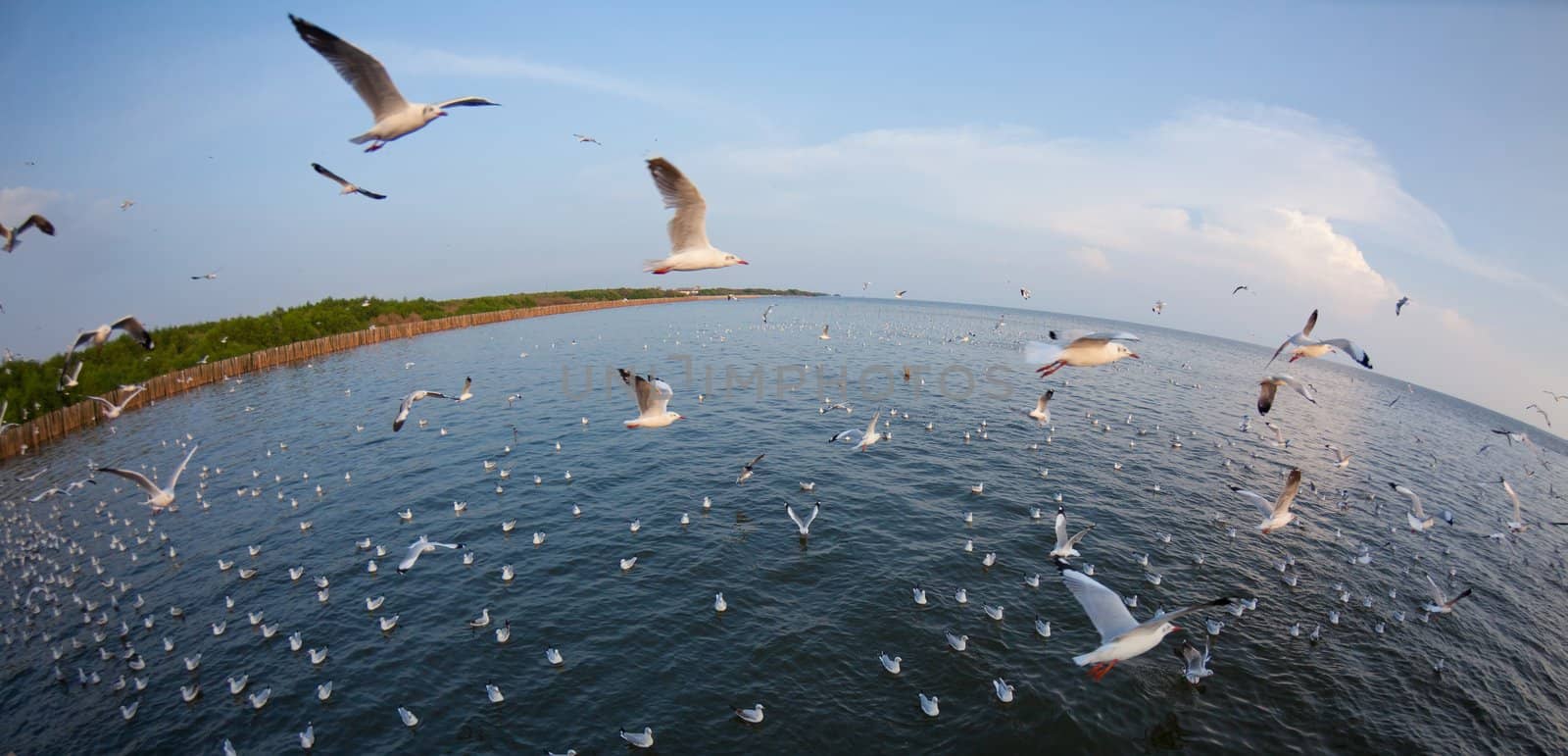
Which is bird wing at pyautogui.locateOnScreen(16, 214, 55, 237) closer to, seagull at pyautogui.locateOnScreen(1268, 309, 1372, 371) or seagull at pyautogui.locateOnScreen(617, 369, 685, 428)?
seagull at pyautogui.locateOnScreen(617, 369, 685, 428)

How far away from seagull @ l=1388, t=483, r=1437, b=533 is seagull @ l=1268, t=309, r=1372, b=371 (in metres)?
8.16

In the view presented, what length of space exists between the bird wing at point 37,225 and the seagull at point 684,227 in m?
11.6

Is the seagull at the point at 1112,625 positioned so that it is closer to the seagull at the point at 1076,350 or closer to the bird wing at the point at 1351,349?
the seagull at the point at 1076,350

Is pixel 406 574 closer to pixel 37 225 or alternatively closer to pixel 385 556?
pixel 385 556

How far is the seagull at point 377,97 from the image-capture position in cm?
765

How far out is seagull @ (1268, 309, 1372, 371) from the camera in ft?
35.7

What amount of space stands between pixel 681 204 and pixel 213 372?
46.0 m

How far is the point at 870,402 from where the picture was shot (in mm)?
33438

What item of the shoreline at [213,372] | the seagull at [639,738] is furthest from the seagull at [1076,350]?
the shoreline at [213,372]

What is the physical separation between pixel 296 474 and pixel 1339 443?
54977 millimetres

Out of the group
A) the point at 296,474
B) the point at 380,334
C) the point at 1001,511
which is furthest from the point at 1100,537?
the point at 380,334

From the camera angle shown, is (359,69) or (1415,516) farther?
(1415,516)

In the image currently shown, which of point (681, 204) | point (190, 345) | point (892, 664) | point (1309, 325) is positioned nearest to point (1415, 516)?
point (1309, 325)

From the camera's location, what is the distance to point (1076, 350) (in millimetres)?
10078
